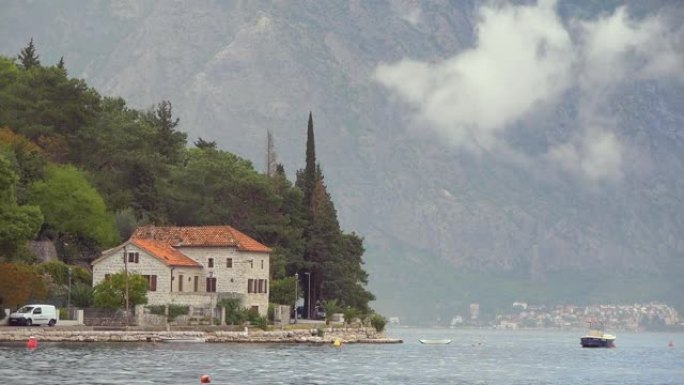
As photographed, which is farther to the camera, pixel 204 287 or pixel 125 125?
pixel 125 125

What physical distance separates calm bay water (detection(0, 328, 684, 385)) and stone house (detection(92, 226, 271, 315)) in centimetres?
836

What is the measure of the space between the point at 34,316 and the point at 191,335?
1584 cm

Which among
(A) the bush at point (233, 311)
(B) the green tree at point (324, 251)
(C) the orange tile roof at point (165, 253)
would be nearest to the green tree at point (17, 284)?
(C) the orange tile roof at point (165, 253)

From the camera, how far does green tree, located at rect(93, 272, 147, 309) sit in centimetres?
14762

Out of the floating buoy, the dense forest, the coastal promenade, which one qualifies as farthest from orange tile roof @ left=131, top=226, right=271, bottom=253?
the floating buoy

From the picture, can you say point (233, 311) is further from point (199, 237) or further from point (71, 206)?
point (71, 206)

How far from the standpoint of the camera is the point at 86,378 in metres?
99.3

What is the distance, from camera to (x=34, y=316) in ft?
457

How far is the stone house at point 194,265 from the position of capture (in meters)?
153

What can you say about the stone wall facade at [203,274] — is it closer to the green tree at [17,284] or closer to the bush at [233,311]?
the bush at [233,311]

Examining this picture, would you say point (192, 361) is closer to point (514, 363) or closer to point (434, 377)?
point (434, 377)

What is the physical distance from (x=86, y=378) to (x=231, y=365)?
19908 millimetres

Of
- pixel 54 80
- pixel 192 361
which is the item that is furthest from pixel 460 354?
pixel 192 361

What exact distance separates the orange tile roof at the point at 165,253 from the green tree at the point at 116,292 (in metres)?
4.93
